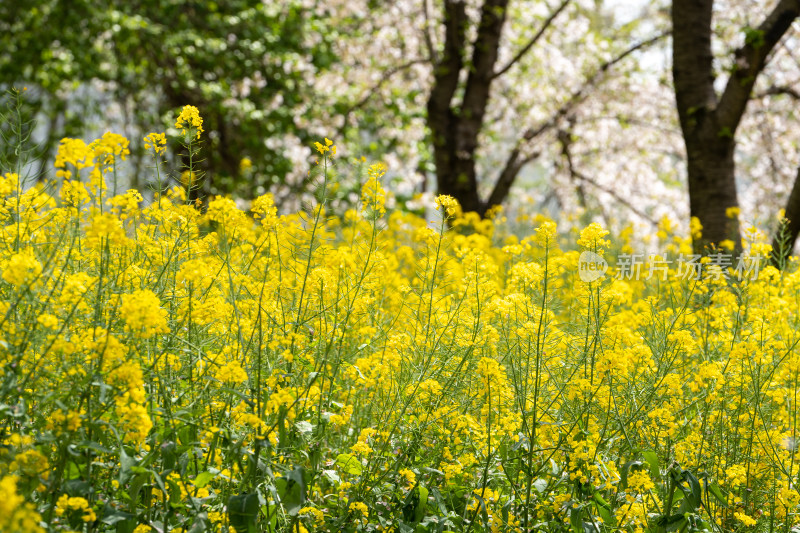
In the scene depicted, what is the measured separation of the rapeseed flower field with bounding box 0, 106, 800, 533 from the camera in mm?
2041

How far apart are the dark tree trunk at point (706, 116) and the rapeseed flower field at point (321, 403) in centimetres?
327

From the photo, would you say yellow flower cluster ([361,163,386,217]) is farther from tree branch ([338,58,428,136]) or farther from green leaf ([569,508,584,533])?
tree branch ([338,58,428,136])

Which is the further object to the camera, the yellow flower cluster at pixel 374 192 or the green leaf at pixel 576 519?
the yellow flower cluster at pixel 374 192

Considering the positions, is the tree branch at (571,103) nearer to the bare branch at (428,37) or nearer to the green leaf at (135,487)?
the bare branch at (428,37)

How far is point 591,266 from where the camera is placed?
2865 millimetres

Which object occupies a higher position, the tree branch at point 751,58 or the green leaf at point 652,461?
the tree branch at point 751,58

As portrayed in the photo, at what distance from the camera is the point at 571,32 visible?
11766mm

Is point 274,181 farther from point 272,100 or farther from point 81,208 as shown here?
point 81,208

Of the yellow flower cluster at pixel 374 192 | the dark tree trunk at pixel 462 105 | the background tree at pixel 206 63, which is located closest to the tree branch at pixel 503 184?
the dark tree trunk at pixel 462 105

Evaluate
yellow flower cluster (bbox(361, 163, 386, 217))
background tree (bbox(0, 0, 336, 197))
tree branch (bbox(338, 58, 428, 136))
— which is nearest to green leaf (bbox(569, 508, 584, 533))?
yellow flower cluster (bbox(361, 163, 386, 217))

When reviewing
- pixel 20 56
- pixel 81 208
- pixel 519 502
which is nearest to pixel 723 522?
pixel 519 502

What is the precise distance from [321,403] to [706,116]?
16.9 ft

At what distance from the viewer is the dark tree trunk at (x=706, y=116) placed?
20.6ft

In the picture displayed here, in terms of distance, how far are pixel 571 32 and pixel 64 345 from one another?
437 inches
